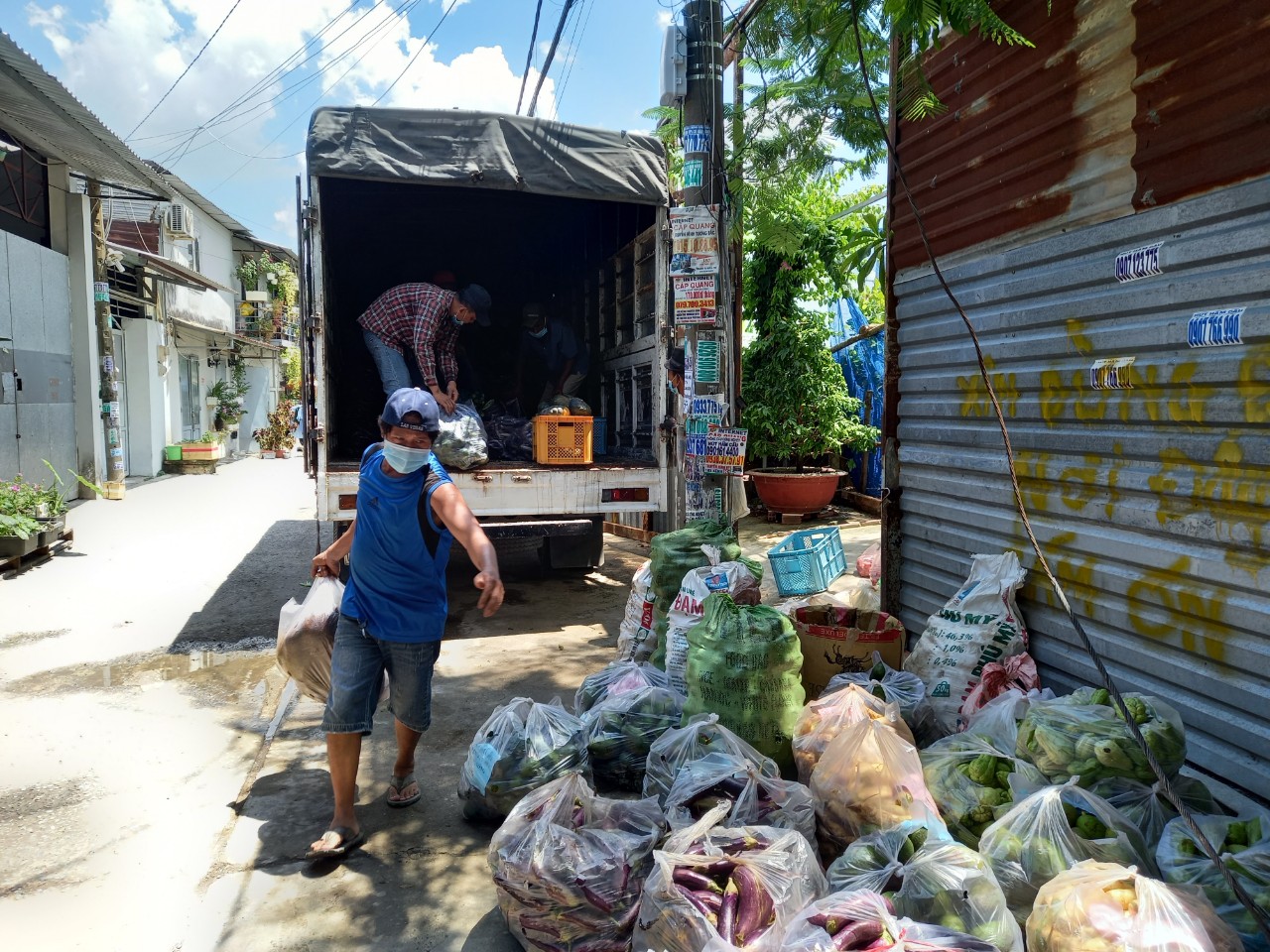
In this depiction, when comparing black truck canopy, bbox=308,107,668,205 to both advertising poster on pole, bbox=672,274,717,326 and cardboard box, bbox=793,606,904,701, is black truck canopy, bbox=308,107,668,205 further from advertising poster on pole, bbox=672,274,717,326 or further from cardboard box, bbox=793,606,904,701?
cardboard box, bbox=793,606,904,701

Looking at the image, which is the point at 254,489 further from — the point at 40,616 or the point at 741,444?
the point at 741,444

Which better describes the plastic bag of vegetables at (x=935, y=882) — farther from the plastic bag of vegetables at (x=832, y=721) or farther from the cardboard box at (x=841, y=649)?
the cardboard box at (x=841, y=649)

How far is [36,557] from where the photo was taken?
7902 mm

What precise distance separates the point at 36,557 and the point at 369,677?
675 centimetres

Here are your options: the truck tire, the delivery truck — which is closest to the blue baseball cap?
the delivery truck

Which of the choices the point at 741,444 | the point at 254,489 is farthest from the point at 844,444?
the point at 254,489

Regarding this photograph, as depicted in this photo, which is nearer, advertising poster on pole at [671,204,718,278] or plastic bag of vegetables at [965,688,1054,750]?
plastic bag of vegetables at [965,688,1054,750]

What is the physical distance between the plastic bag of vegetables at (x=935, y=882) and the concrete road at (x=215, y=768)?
1.14m

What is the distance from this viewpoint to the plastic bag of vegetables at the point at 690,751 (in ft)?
8.82

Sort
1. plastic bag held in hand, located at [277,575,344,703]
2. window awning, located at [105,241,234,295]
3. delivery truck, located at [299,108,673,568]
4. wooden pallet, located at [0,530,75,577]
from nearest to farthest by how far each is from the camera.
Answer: plastic bag held in hand, located at [277,575,344,703]
delivery truck, located at [299,108,673,568]
wooden pallet, located at [0,530,75,577]
window awning, located at [105,241,234,295]

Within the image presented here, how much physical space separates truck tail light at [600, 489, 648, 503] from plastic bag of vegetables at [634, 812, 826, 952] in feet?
13.3

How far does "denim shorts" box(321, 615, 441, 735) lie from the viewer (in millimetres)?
3014

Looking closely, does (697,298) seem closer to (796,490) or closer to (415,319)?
(415,319)

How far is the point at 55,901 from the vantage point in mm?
2629
